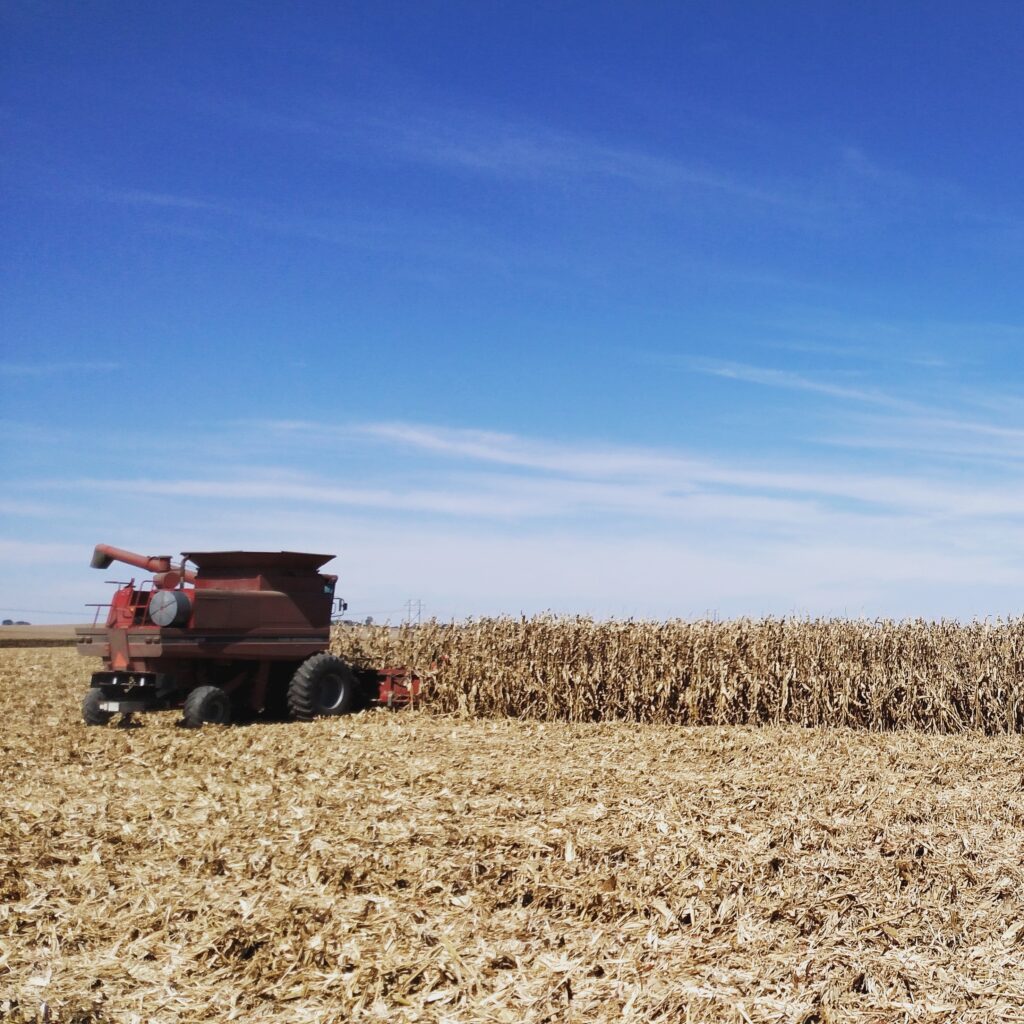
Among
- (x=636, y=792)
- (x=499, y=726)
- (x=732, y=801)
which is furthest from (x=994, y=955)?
(x=499, y=726)

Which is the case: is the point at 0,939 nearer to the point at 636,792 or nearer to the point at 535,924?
the point at 535,924

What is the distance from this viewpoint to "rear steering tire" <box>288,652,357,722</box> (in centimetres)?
1611

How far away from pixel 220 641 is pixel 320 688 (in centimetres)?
183

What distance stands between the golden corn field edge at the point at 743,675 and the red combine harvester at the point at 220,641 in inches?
94.6

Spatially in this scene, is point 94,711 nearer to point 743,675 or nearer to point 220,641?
point 220,641

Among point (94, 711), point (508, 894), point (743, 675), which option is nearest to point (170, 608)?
point (94, 711)

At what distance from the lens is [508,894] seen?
684 centimetres

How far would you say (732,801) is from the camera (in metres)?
9.55

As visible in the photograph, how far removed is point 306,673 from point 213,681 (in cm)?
138

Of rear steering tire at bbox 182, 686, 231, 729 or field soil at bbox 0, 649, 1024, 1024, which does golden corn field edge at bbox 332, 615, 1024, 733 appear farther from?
field soil at bbox 0, 649, 1024, 1024

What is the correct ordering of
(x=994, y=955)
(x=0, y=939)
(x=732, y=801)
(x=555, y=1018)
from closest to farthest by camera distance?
(x=555, y=1018) < (x=994, y=955) < (x=0, y=939) < (x=732, y=801)

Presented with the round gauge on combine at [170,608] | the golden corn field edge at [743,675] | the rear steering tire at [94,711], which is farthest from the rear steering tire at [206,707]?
the golden corn field edge at [743,675]

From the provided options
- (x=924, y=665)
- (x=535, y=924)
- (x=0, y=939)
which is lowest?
(x=0, y=939)

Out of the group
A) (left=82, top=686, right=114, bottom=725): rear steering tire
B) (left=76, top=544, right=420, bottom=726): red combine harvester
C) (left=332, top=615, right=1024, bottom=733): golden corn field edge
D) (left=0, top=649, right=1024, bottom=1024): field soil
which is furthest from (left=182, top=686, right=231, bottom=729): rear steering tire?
(left=332, top=615, right=1024, bottom=733): golden corn field edge
